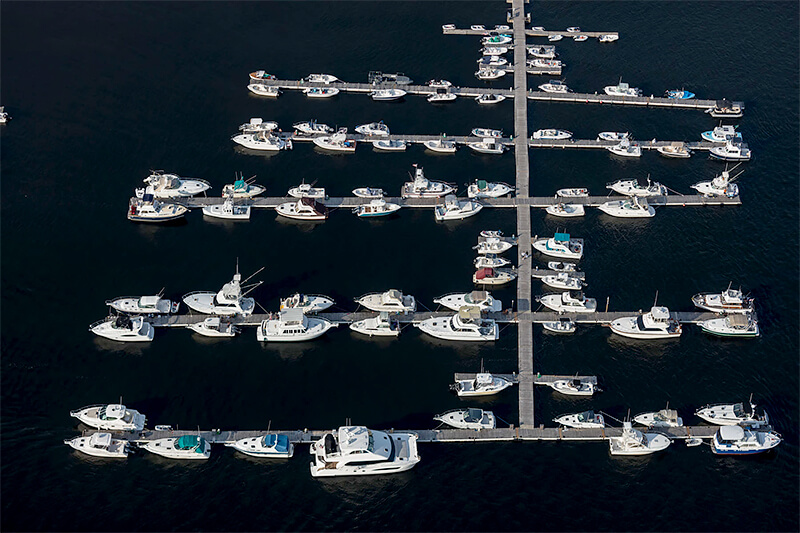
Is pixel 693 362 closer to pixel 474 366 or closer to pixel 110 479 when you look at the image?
pixel 474 366

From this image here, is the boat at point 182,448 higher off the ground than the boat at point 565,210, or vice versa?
the boat at point 565,210

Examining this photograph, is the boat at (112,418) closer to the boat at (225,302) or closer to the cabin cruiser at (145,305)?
the cabin cruiser at (145,305)

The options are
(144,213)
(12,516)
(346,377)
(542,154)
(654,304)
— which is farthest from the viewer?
(542,154)

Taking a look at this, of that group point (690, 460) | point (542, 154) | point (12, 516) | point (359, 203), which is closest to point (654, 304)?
point (690, 460)

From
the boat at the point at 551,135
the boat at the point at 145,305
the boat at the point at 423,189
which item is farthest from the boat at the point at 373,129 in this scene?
the boat at the point at 145,305

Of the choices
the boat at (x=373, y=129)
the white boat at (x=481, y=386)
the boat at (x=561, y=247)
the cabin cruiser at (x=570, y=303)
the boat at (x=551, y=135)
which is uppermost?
the boat at (x=373, y=129)

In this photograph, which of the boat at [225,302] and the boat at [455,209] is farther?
the boat at [455,209]

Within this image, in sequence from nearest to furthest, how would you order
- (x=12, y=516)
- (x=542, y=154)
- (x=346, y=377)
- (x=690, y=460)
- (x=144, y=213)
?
1. (x=12, y=516)
2. (x=690, y=460)
3. (x=346, y=377)
4. (x=144, y=213)
5. (x=542, y=154)
